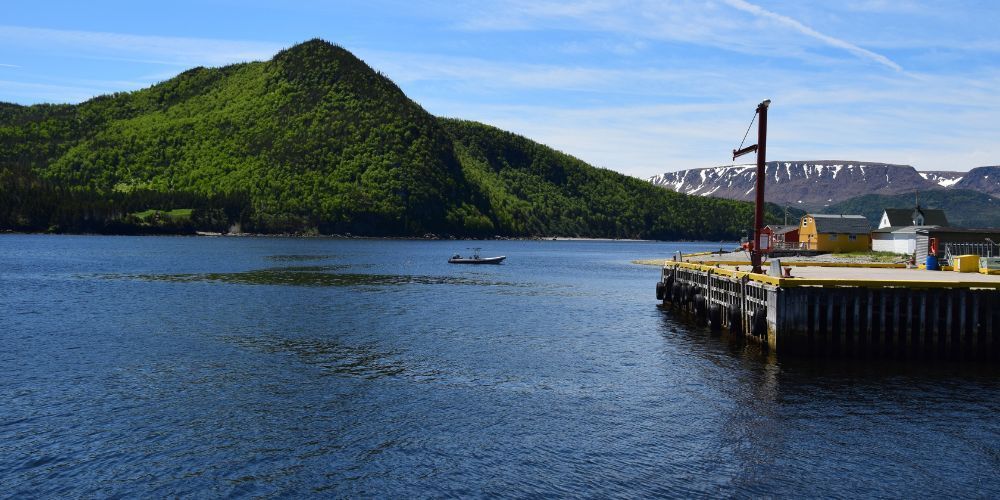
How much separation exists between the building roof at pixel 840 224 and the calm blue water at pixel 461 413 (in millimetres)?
87077

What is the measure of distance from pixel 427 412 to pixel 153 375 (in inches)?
570

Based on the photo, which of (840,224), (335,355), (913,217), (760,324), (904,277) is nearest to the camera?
(760,324)

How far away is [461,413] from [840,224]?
393 feet

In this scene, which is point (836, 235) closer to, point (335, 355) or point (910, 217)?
point (910, 217)

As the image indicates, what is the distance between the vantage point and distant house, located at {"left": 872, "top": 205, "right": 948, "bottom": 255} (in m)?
106

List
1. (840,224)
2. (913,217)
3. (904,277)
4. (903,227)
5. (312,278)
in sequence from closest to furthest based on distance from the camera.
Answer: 1. (904,277)
2. (312,278)
3. (903,227)
4. (913,217)
5. (840,224)

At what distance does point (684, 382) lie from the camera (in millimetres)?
34500

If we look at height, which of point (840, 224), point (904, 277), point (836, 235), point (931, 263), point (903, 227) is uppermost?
point (840, 224)

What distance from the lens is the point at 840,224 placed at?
131 m

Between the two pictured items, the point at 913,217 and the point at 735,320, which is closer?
the point at 735,320

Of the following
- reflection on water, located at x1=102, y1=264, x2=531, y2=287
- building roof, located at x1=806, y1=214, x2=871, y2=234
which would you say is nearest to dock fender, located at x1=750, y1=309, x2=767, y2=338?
reflection on water, located at x1=102, y1=264, x2=531, y2=287

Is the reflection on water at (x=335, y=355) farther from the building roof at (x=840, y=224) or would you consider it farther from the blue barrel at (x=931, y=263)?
the building roof at (x=840, y=224)

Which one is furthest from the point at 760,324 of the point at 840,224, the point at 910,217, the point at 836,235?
the point at 910,217

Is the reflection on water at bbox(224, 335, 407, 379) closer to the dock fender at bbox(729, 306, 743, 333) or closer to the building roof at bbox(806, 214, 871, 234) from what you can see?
the dock fender at bbox(729, 306, 743, 333)
